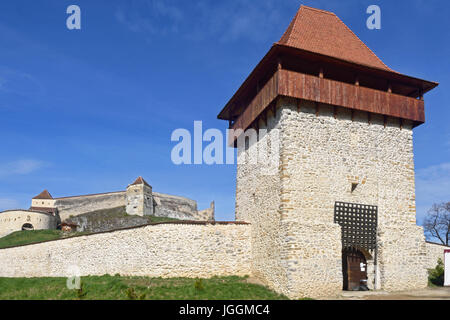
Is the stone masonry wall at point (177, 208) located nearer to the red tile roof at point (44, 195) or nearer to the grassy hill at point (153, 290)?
the red tile roof at point (44, 195)

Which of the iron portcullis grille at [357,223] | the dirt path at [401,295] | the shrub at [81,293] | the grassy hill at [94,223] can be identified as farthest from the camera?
the grassy hill at [94,223]

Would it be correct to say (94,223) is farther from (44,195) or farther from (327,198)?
(327,198)

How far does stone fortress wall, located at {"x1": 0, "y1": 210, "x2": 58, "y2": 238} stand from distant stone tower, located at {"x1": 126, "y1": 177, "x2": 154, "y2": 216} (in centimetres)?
802

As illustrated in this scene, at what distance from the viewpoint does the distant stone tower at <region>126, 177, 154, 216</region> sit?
35.4m

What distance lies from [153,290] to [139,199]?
25.4m

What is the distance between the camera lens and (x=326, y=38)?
14062mm

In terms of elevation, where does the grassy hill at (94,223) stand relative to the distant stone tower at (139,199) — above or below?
below

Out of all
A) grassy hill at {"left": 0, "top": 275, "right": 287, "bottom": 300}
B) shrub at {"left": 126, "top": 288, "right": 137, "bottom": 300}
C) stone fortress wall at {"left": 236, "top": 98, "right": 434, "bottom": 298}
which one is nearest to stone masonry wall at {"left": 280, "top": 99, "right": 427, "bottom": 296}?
stone fortress wall at {"left": 236, "top": 98, "right": 434, "bottom": 298}

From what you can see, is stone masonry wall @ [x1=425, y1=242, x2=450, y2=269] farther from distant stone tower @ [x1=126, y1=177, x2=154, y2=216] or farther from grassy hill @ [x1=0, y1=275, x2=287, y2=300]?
distant stone tower @ [x1=126, y1=177, x2=154, y2=216]

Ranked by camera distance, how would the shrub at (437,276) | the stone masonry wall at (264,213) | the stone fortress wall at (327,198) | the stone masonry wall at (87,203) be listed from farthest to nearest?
the stone masonry wall at (87,203) < the shrub at (437,276) < the stone masonry wall at (264,213) < the stone fortress wall at (327,198)

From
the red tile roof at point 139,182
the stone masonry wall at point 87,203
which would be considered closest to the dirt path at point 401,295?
the red tile roof at point 139,182

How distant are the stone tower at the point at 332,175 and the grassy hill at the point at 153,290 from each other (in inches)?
34.4

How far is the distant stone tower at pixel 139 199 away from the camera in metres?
35.4
